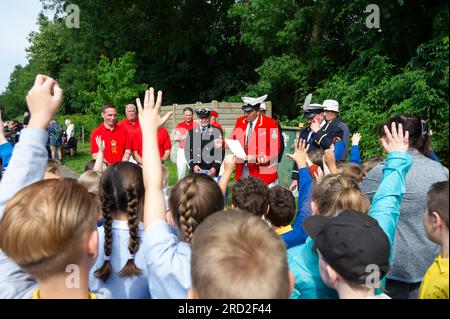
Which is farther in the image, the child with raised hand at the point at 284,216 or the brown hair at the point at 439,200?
the child with raised hand at the point at 284,216

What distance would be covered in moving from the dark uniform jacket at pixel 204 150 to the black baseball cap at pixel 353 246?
5.14 m

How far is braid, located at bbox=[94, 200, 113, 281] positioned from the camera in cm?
203

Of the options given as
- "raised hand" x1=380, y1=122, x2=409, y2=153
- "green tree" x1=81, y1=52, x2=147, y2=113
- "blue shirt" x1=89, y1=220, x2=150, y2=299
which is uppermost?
"green tree" x1=81, y1=52, x2=147, y2=113

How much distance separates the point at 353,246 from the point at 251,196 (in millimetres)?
1384

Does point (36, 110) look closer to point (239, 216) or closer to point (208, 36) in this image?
point (239, 216)

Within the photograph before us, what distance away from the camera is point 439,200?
1.90m

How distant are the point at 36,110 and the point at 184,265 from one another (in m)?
0.90

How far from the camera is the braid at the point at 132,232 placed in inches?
80.5

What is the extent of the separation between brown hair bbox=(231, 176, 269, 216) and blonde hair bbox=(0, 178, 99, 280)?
5.10 feet

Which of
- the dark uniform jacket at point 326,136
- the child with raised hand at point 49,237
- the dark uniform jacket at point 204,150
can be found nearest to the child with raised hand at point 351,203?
the child with raised hand at point 49,237

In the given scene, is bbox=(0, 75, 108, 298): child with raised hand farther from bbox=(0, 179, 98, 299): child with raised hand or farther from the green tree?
the green tree

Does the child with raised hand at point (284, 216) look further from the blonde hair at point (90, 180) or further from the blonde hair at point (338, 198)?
the blonde hair at point (90, 180)

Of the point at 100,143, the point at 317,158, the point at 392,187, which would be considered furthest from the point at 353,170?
the point at 100,143

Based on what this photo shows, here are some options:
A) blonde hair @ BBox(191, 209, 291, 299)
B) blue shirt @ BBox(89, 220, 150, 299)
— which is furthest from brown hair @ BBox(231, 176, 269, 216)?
blonde hair @ BBox(191, 209, 291, 299)
